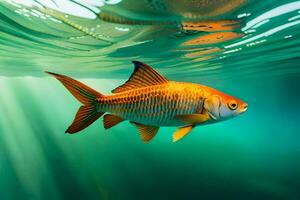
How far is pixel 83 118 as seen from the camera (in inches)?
148

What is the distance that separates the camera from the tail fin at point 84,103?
3676 mm

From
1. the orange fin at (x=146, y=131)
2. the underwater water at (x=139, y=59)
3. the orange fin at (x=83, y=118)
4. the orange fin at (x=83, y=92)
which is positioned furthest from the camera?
the underwater water at (x=139, y=59)

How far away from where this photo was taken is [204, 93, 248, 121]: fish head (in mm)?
3678

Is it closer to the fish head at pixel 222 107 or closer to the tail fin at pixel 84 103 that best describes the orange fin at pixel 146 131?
the tail fin at pixel 84 103

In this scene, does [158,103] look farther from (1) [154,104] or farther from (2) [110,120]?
(2) [110,120]

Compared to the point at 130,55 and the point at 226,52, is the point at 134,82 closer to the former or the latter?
the point at 130,55

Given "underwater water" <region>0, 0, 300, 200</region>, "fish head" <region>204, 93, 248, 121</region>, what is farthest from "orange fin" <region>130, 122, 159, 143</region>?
"underwater water" <region>0, 0, 300, 200</region>

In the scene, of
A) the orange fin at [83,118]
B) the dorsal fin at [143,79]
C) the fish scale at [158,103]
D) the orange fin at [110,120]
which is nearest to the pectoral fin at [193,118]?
the fish scale at [158,103]

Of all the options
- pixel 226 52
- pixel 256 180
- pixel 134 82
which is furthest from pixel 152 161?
pixel 134 82

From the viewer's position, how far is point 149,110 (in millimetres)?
3703

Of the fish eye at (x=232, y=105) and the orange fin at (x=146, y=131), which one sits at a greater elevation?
the fish eye at (x=232, y=105)

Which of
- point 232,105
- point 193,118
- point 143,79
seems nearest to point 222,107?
point 232,105

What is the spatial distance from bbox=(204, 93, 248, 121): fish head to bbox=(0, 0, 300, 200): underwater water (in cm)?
703

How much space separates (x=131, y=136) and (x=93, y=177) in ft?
37.0
